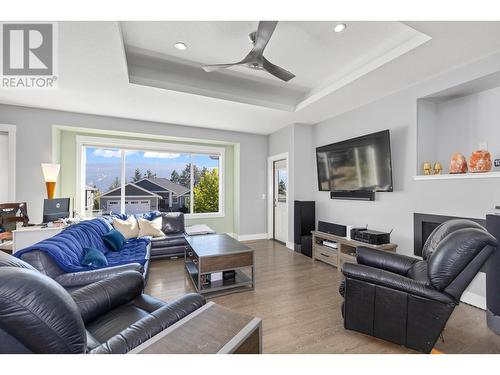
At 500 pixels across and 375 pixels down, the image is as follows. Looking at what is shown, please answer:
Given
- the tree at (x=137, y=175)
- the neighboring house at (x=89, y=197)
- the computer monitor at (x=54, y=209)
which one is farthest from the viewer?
the tree at (x=137, y=175)

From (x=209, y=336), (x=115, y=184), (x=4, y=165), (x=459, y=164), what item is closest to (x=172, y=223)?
(x=115, y=184)

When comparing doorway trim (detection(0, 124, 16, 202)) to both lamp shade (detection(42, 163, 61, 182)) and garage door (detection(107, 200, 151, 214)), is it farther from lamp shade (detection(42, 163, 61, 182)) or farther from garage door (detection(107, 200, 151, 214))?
garage door (detection(107, 200, 151, 214))

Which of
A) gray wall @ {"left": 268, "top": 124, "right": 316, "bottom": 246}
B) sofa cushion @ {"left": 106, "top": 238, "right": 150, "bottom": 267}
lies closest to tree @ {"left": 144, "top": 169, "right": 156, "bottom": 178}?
sofa cushion @ {"left": 106, "top": 238, "right": 150, "bottom": 267}

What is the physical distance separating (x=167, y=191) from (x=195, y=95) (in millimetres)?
2835

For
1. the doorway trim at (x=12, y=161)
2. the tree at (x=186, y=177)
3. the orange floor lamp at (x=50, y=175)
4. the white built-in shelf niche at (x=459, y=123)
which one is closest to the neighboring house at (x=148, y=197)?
the tree at (x=186, y=177)

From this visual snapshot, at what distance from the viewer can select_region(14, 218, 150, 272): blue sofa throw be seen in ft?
6.35

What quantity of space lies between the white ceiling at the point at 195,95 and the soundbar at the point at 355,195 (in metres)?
1.46

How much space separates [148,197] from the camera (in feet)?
17.5

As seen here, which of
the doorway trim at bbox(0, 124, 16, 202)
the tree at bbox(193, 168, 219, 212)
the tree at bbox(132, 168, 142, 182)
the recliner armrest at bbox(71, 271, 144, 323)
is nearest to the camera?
the recliner armrest at bbox(71, 271, 144, 323)

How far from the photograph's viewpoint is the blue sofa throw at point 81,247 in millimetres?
1935

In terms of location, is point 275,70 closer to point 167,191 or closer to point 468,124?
point 468,124

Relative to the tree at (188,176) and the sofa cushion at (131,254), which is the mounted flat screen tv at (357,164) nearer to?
the tree at (188,176)

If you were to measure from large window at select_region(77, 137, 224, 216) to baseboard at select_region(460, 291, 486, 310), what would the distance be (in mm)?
4691

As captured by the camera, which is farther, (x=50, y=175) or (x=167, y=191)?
(x=167, y=191)
